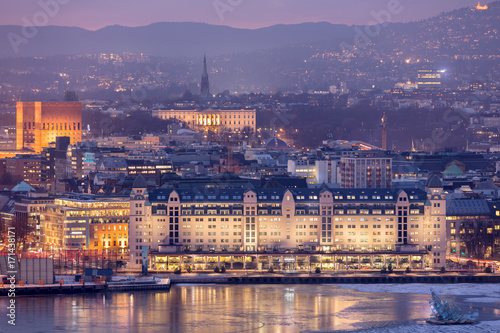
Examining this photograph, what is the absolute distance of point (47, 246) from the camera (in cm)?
4709

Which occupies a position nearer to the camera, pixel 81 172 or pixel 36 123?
pixel 81 172

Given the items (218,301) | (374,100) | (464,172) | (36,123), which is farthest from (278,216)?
(374,100)

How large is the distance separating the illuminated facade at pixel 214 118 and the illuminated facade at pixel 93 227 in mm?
59302

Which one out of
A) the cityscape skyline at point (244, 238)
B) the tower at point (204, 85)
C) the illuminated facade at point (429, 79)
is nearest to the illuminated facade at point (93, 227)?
the cityscape skyline at point (244, 238)

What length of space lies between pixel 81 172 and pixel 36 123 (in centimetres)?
2202

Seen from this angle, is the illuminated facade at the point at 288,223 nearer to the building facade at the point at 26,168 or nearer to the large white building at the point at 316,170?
the large white building at the point at 316,170

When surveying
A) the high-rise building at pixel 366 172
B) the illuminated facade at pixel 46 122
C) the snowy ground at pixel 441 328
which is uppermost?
the illuminated facade at pixel 46 122

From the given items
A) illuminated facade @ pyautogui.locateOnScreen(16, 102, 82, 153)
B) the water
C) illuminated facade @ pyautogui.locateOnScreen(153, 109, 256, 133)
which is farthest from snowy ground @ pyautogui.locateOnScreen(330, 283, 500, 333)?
illuminated facade @ pyautogui.locateOnScreen(153, 109, 256, 133)

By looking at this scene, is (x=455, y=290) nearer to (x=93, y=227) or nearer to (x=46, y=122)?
(x=93, y=227)

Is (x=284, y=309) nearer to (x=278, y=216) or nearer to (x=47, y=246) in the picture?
(x=278, y=216)

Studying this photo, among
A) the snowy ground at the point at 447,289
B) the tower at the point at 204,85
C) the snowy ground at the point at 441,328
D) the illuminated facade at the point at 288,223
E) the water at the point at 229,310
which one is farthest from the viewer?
the tower at the point at 204,85

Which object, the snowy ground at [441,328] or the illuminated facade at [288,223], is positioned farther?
the illuminated facade at [288,223]

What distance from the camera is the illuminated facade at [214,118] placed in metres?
108

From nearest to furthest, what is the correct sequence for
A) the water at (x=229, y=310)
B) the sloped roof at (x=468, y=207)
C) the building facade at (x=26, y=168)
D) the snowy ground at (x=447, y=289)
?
the water at (x=229, y=310) → the snowy ground at (x=447, y=289) → the sloped roof at (x=468, y=207) → the building facade at (x=26, y=168)
